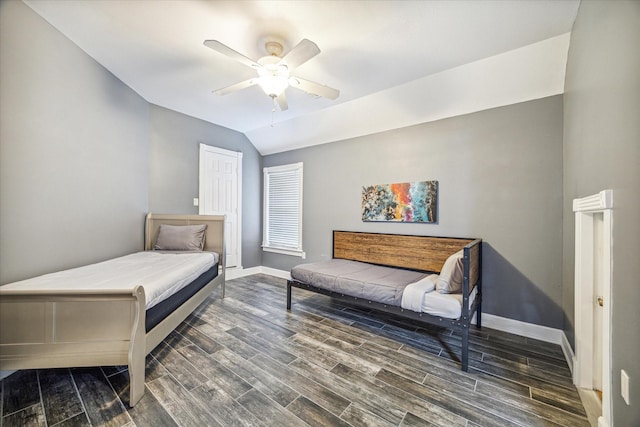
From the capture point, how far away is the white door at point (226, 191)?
428 centimetres

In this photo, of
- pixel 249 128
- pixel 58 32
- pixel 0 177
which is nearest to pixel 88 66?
pixel 58 32

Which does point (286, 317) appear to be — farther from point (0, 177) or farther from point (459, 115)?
point (459, 115)

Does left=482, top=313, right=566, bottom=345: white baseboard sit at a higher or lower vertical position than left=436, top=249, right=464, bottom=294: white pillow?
lower

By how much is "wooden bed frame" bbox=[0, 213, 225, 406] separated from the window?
123 inches

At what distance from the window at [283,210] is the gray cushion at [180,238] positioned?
1631 mm

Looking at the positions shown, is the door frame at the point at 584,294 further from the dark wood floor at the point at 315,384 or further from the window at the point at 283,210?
the window at the point at 283,210

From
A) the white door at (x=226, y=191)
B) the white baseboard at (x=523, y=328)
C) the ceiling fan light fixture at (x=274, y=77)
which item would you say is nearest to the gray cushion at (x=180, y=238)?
the white door at (x=226, y=191)

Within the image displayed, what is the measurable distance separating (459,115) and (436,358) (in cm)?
265

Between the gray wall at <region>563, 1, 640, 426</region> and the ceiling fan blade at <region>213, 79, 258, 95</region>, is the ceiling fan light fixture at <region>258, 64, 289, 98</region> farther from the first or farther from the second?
the gray wall at <region>563, 1, 640, 426</region>

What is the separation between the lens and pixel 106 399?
5.46ft

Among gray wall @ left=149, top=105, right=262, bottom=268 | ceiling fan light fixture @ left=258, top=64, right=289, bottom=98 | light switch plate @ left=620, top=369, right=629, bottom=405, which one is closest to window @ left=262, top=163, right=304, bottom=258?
gray wall @ left=149, top=105, right=262, bottom=268

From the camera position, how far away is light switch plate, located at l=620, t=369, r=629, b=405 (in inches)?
41.7

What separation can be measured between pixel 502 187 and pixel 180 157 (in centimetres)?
436

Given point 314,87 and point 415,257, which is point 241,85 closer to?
point 314,87
